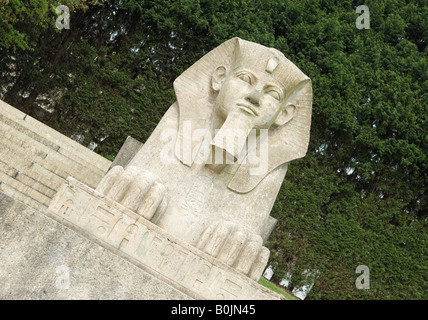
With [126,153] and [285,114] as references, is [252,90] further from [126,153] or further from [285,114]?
[126,153]

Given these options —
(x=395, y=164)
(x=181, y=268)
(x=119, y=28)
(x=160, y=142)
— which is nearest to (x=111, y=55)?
(x=119, y=28)

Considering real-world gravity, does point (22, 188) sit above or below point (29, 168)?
below

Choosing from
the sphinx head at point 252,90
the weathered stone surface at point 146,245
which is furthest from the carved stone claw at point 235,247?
the sphinx head at point 252,90

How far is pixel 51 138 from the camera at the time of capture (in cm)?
820

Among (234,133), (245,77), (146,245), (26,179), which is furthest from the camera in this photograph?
(26,179)

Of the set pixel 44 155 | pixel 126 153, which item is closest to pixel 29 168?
pixel 44 155

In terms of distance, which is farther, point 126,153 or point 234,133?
point 126,153

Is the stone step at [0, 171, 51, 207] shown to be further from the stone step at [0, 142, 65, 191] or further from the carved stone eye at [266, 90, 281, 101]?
the carved stone eye at [266, 90, 281, 101]

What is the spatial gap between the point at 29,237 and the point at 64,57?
7331 mm

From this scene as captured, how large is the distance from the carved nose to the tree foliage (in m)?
4.99

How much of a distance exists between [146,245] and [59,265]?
0.60m

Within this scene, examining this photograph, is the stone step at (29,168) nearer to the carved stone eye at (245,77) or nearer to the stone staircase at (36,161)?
the stone staircase at (36,161)

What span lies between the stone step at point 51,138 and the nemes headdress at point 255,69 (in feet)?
10.6

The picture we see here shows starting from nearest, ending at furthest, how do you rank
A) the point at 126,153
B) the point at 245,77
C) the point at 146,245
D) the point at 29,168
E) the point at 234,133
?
1. the point at 146,245
2. the point at 234,133
3. the point at 245,77
4. the point at 126,153
5. the point at 29,168
